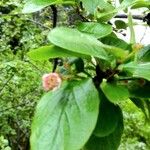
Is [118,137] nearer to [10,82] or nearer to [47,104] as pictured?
[47,104]

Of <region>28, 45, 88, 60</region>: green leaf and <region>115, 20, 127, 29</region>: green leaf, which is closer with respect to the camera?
<region>28, 45, 88, 60</region>: green leaf

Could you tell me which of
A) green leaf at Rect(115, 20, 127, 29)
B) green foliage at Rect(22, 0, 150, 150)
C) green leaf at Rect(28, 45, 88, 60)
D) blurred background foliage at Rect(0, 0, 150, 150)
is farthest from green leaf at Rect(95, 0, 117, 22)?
blurred background foliage at Rect(0, 0, 150, 150)

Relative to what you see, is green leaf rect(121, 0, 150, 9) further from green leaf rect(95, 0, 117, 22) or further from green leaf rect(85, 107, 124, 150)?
green leaf rect(85, 107, 124, 150)

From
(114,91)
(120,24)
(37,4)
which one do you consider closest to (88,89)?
(114,91)

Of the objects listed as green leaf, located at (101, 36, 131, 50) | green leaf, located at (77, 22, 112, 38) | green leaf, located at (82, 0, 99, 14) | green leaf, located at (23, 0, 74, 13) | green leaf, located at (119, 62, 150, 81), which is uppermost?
green leaf, located at (23, 0, 74, 13)

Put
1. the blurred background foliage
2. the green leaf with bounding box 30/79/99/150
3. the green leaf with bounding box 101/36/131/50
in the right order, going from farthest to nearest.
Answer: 1. the blurred background foliage
2. the green leaf with bounding box 101/36/131/50
3. the green leaf with bounding box 30/79/99/150

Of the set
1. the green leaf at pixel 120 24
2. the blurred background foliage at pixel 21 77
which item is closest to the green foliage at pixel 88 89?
the green leaf at pixel 120 24
